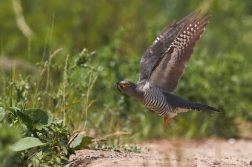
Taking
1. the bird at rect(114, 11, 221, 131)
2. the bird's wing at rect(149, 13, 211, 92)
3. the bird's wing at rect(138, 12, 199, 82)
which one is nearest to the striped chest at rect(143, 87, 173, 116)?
the bird at rect(114, 11, 221, 131)

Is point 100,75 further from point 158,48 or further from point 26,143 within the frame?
point 26,143

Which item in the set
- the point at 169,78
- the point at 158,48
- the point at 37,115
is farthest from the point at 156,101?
the point at 37,115

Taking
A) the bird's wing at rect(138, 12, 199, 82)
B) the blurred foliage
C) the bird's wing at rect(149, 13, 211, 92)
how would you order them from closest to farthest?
1. the bird's wing at rect(149, 13, 211, 92)
2. the bird's wing at rect(138, 12, 199, 82)
3. the blurred foliage

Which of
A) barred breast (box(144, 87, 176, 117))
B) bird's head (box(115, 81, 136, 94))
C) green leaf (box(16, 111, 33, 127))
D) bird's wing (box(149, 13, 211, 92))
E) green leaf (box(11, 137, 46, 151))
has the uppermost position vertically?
bird's wing (box(149, 13, 211, 92))

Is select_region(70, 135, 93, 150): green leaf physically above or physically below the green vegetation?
below

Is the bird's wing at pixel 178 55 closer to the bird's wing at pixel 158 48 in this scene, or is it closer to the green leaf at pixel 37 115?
the bird's wing at pixel 158 48

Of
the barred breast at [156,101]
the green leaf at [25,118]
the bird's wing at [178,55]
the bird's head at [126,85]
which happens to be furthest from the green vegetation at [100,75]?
the bird's wing at [178,55]

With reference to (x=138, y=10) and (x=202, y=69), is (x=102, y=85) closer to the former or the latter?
(x=202, y=69)

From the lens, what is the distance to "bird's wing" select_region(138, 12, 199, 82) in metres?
6.57

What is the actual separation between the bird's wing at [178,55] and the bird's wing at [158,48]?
169 mm

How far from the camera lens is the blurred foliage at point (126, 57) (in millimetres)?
6865

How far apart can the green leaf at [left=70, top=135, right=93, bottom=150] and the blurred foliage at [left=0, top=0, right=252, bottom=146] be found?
1.75 ft

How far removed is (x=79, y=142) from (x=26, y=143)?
0.57m

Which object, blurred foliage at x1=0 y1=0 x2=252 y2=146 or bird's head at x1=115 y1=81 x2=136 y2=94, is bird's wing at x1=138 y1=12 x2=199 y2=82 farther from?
blurred foliage at x1=0 y1=0 x2=252 y2=146
